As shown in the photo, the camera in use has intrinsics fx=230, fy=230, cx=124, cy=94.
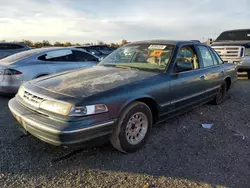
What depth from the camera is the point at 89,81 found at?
10.4 feet

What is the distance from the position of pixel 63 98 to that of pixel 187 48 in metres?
2.66

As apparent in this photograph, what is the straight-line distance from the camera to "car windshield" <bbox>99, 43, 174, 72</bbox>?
376 centimetres

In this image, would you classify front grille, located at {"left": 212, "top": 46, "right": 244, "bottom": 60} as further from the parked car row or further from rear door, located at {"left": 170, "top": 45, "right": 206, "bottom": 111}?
rear door, located at {"left": 170, "top": 45, "right": 206, "bottom": 111}

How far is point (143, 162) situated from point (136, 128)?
1.58 feet

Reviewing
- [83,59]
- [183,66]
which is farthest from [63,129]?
[83,59]

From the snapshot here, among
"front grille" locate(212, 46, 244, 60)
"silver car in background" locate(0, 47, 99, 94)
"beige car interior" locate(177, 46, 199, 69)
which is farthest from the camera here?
"front grille" locate(212, 46, 244, 60)

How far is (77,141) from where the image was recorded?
252cm

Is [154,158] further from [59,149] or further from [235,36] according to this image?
[235,36]

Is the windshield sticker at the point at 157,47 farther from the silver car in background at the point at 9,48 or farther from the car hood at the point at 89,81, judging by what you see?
the silver car in background at the point at 9,48

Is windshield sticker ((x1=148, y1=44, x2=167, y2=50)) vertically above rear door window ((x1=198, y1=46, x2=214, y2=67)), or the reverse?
windshield sticker ((x1=148, y1=44, x2=167, y2=50))

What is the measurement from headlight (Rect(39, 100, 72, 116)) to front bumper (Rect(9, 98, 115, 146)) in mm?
105

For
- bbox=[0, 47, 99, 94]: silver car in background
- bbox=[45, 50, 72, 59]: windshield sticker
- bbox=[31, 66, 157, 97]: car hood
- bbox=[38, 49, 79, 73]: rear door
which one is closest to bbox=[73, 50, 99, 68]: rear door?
bbox=[0, 47, 99, 94]: silver car in background

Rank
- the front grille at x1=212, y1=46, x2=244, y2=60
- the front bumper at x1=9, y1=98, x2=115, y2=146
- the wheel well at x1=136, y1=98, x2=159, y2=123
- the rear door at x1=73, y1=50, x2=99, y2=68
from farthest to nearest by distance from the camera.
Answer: the front grille at x1=212, y1=46, x2=244, y2=60, the rear door at x1=73, y1=50, x2=99, y2=68, the wheel well at x1=136, y1=98, x2=159, y2=123, the front bumper at x1=9, y1=98, x2=115, y2=146

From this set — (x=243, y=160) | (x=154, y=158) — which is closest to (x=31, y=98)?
(x=154, y=158)
